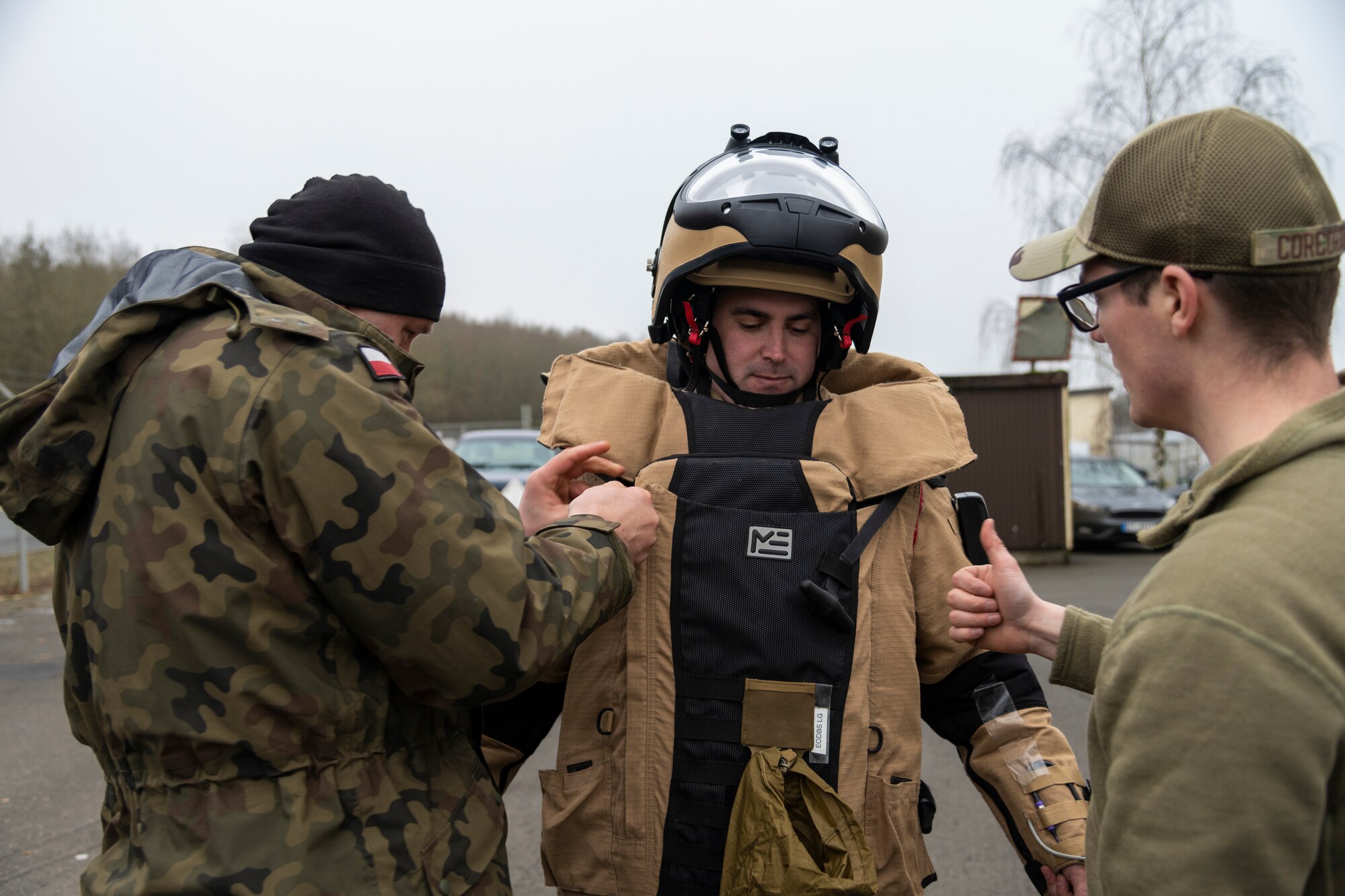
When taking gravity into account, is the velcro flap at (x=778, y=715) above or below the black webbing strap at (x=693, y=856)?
above

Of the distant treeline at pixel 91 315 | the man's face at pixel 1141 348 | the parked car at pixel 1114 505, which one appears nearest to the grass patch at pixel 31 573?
the distant treeline at pixel 91 315

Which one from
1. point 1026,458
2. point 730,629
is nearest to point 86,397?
point 730,629

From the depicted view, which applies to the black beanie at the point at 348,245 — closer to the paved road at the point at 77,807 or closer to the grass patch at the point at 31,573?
the paved road at the point at 77,807

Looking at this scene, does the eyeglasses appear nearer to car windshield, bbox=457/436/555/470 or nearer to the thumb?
the thumb

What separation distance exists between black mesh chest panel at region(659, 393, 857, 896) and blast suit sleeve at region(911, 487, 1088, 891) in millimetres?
211

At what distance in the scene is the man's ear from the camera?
1211 mm

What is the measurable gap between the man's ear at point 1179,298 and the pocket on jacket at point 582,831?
53.6 inches

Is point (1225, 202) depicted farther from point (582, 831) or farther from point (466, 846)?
point (582, 831)

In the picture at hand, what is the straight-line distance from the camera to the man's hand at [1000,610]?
1.76 meters

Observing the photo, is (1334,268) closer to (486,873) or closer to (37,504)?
(486,873)

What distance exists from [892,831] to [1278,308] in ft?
4.07

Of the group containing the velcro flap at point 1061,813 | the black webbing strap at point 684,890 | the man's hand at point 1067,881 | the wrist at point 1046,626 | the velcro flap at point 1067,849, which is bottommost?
the man's hand at point 1067,881

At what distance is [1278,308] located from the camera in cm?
119

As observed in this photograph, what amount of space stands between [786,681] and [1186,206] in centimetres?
116
